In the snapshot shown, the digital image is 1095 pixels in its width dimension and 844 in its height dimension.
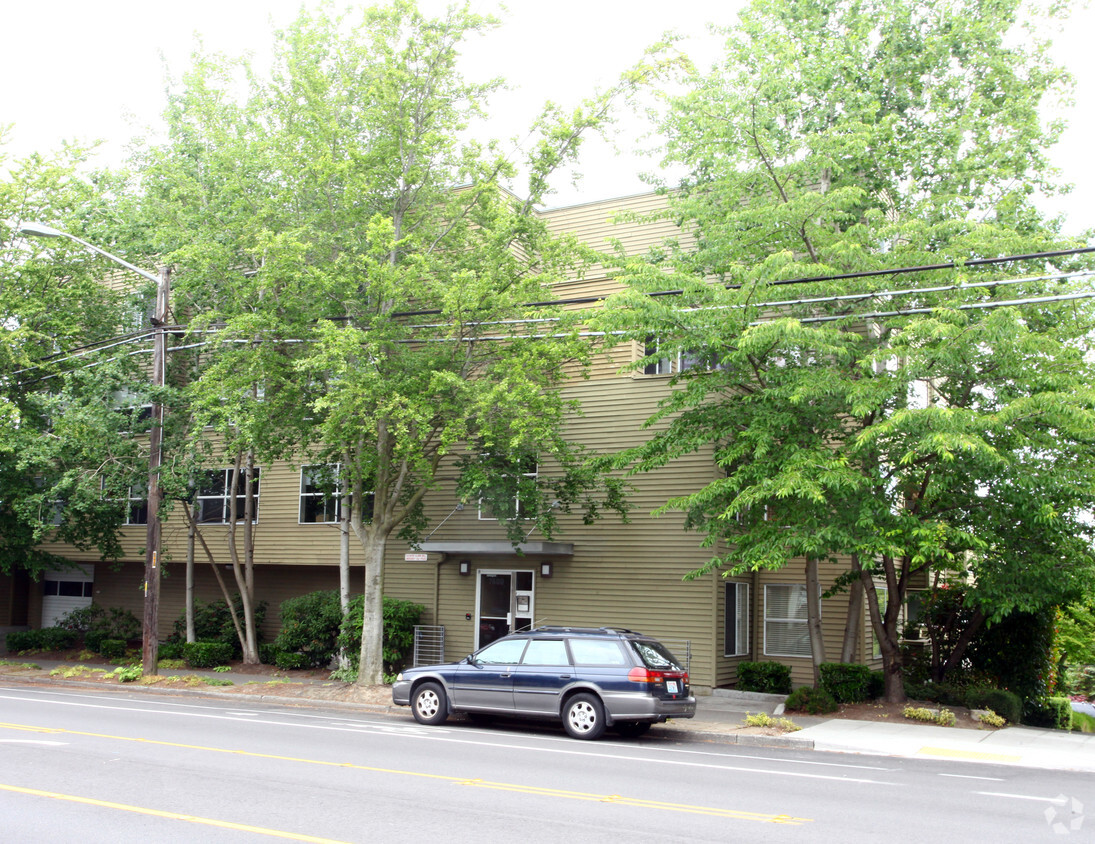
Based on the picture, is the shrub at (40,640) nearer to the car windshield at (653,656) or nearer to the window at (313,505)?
the window at (313,505)

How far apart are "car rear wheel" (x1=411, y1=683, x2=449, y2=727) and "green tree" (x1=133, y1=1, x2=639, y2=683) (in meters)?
4.17

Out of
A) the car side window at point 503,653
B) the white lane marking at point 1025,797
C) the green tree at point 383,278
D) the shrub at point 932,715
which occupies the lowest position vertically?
the shrub at point 932,715

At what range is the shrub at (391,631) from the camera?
2141 cm

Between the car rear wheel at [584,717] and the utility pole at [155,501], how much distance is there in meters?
10.7

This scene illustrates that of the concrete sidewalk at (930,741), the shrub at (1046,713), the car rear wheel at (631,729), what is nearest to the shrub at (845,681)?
the concrete sidewalk at (930,741)

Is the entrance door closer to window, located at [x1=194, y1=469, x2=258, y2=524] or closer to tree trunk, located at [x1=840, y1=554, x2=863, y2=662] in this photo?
tree trunk, located at [x1=840, y1=554, x2=863, y2=662]

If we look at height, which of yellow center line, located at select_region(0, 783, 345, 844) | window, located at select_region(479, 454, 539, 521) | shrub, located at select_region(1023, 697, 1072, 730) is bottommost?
shrub, located at select_region(1023, 697, 1072, 730)

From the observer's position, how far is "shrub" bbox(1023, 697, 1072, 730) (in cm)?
2097

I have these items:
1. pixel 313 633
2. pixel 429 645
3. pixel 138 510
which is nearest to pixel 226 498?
pixel 138 510

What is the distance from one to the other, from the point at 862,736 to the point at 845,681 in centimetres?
310

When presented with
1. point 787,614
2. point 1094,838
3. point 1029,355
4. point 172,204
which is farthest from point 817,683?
point 172,204

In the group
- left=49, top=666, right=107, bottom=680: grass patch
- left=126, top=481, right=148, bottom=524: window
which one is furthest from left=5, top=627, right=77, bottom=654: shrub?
left=49, top=666, right=107, bottom=680: grass patch

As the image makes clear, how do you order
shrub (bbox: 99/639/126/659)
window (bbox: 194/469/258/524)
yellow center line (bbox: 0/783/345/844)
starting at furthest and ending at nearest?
window (bbox: 194/469/258/524) < shrub (bbox: 99/639/126/659) < yellow center line (bbox: 0/783/345/844)

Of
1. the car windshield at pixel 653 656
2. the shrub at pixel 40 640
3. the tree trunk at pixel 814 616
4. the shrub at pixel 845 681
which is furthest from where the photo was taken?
the shrub at pixel 40 640
